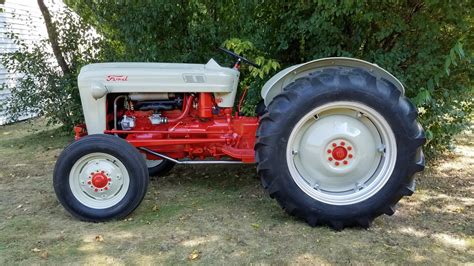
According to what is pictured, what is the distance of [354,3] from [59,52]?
5319 millimetres

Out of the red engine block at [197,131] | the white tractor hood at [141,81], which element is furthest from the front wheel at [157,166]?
the white tractor hood at [141,81]

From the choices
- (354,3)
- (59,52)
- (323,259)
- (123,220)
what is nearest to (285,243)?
(323,259)

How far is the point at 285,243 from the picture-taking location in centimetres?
310

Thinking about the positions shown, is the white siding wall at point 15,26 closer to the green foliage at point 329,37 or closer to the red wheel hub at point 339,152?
the green foliage at point 329,37

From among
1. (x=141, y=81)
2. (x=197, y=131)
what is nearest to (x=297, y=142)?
(x=197, y=131)

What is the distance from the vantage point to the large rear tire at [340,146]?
3.23 meters

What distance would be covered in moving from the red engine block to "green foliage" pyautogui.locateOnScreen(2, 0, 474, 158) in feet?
2.13

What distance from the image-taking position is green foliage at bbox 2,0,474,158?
4.18m

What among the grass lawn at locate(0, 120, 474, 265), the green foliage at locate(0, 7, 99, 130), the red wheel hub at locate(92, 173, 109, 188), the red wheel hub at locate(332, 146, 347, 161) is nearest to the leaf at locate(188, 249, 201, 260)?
the grass lawn at locate(0, 120, 474, 265)

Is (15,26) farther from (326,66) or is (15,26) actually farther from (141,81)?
(326,66)

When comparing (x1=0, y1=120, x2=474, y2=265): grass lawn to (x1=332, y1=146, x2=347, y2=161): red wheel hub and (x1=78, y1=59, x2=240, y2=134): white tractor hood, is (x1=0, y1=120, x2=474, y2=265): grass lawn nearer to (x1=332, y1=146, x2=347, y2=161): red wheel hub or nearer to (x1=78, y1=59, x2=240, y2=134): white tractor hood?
(x1=332, y1=146, x2=347, y2=161): red wheel hub

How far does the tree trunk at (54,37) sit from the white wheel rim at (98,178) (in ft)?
14.5

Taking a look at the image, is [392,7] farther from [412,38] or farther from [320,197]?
[320,197]

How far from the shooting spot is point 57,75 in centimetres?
741
